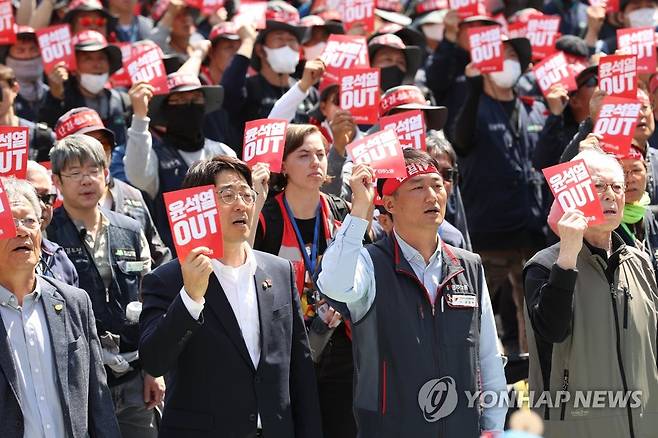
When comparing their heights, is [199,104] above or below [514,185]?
above

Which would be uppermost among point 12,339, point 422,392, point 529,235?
point 12,339

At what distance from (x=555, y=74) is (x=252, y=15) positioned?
3052mm

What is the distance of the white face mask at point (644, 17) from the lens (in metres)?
12.4

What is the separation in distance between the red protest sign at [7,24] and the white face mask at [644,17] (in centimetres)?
585

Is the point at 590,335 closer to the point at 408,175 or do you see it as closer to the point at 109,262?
the point at 408,175

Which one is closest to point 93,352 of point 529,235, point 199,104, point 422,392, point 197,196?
point 197,196

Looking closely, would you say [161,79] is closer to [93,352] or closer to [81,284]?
[81,284]

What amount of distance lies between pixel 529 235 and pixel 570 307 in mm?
4568

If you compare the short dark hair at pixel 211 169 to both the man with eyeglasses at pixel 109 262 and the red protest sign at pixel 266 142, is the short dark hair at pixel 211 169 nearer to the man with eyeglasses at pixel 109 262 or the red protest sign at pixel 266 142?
the red protest sign at pixel 266 142

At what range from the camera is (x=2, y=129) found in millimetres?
7086

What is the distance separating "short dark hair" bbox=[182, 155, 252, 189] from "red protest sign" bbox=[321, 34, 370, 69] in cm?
340

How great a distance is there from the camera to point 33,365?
538 cm

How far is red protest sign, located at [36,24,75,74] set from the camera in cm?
1040

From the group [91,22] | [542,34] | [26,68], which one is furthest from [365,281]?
[91,22]
